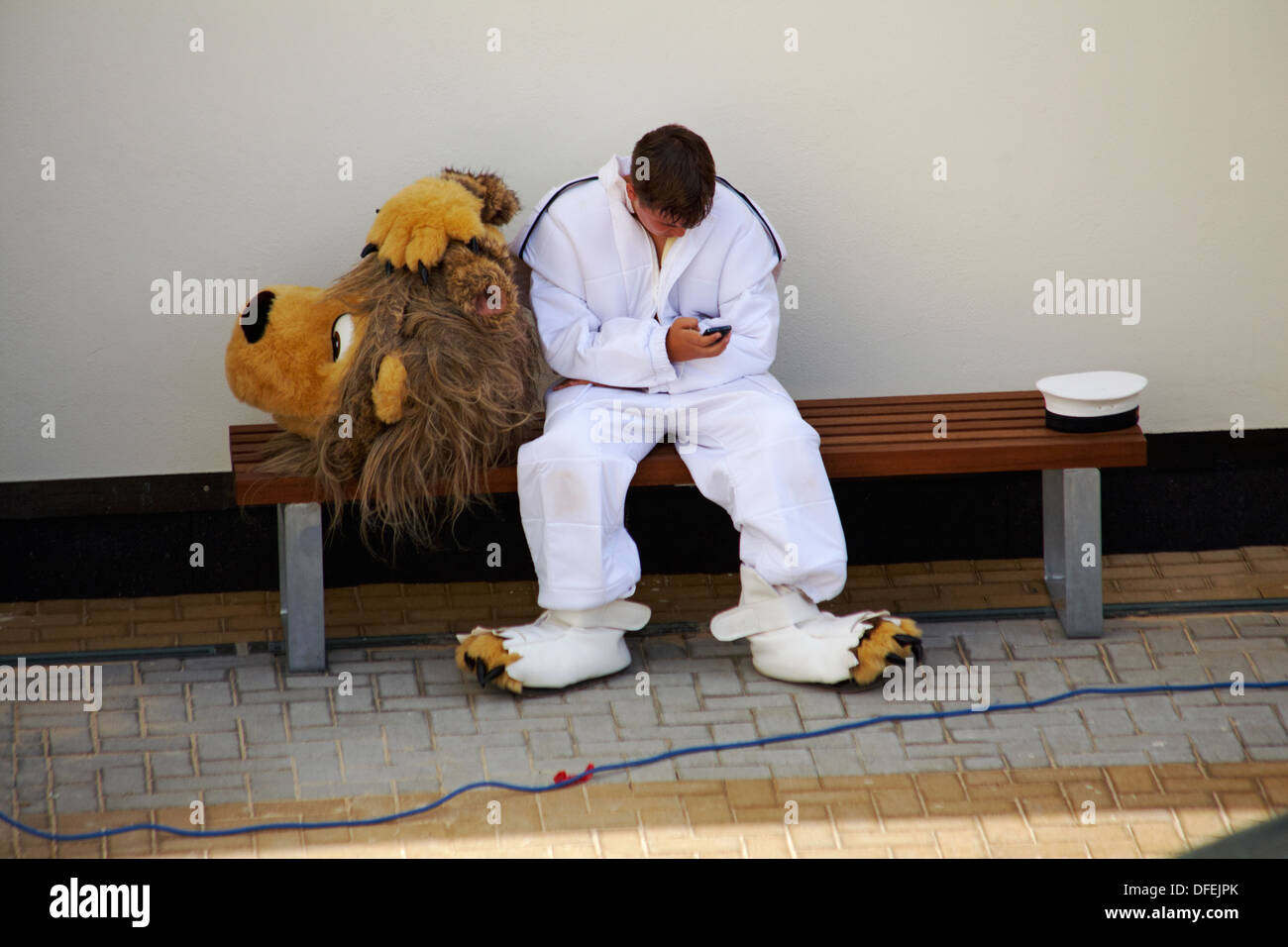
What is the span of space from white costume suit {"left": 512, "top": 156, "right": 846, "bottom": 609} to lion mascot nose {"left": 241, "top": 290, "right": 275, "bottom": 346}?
2.53 ft

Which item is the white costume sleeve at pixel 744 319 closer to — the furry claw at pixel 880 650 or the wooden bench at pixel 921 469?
the wooden bench at pixel 921 469

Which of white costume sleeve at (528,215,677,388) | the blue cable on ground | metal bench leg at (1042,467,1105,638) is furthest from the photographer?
metal bench leg at (1042,467,1105,638)

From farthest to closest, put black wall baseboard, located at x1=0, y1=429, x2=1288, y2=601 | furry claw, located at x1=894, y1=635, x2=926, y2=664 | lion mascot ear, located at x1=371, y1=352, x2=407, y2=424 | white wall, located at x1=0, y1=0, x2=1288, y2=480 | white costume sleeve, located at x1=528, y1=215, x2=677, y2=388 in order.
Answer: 1. black wall baseboard, located at x1=0, y1=429, x2=1288, y2=601
2. white wall, located at x1=0, y1=0, x2=1288, y2=480
3. white costume sleeve, located at x1=528, y1=215, x2=677, y2=388
4. furry claw, located at x1=894, y1=635, x2=926, y2=664
5. lion mascot ear, located at x1=371, y1=352, x2=407, y2=424

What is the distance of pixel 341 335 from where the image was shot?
169 inches

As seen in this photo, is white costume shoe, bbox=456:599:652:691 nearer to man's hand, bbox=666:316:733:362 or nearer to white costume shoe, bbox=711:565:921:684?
white costume shoe, bbox=711:565:921:684

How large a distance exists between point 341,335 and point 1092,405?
2285 millimetres

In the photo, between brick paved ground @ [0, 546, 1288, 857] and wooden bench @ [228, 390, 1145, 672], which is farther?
wooden bench @ [228, 390, 1145, 672]

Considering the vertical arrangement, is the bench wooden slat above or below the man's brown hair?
below

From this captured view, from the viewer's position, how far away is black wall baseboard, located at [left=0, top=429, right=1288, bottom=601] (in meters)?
4.93

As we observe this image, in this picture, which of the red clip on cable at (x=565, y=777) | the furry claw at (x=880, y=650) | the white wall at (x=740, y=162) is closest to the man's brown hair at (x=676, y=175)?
the white wall at (x=740, y=162)

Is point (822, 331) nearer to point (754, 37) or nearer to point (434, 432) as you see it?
point (754, 37)
